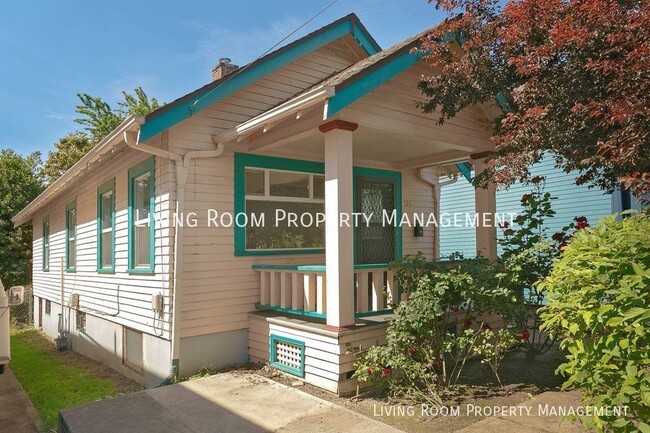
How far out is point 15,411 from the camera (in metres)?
6.23

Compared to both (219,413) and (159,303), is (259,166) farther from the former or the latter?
(219,413)

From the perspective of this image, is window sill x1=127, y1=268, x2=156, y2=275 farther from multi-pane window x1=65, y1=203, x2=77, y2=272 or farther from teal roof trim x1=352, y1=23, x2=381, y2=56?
teal roof trim x1=352, y1=23, x2=381, y2=56

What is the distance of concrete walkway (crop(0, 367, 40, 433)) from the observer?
5.53 m

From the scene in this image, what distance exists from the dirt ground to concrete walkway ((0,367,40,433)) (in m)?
2.66

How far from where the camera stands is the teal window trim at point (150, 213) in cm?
657

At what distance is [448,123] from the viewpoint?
657cm

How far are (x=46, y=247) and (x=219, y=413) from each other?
12.8 meters

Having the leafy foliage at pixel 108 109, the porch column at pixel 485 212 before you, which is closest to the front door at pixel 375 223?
the porch column at pixel 485 212

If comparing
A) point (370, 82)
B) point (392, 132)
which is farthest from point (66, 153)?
point (370, 82)

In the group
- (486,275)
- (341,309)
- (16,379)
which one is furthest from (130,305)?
(486,275)

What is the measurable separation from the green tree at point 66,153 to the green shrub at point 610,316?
86.9 ft

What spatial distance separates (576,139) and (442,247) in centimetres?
961

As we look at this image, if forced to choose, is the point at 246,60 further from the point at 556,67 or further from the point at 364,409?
the point at 364,409

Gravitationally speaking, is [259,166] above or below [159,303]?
above
